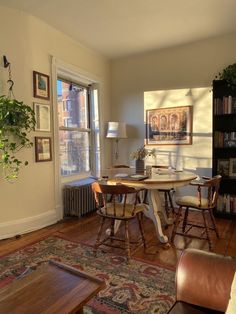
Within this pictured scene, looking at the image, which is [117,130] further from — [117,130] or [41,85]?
[41,85]

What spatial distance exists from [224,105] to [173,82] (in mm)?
992

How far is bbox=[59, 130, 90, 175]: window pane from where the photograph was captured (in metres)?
4.03

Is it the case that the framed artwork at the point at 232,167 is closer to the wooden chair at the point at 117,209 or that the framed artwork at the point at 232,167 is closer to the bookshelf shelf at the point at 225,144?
the bookshelf shelf at the point at 225,144

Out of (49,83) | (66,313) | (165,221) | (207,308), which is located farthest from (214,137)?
(66,313)

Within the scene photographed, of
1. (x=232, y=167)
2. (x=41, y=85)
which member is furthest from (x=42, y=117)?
(x=232, y=167)

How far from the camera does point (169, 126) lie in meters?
4.30

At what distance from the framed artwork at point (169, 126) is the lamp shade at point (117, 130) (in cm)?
45

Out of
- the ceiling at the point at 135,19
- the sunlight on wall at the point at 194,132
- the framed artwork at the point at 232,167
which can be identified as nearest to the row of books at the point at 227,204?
the framed artwork at the point at 232,167

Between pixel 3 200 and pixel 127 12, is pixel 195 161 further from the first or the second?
pixel 3 200

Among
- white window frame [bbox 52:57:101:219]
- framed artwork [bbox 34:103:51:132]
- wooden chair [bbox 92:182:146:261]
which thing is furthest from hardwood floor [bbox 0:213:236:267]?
framed artwork [bbox 34:103:51:132]

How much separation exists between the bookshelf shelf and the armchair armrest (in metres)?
2.74

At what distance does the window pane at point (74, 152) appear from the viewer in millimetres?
4027

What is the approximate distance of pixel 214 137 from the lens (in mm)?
3766

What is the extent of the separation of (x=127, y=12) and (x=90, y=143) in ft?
7.51
